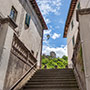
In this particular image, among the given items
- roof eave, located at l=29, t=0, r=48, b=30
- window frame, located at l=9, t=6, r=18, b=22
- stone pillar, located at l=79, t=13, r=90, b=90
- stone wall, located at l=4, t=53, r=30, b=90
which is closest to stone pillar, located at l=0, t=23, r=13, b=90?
stone wall, located at l=4, t=53, r=30, b=90

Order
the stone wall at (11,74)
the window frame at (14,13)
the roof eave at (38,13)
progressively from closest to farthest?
the stone wall at (11,74)
the window frame at (14,13)
the roof eave at (38,13)

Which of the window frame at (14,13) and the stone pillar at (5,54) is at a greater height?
the window frame at (14,13)

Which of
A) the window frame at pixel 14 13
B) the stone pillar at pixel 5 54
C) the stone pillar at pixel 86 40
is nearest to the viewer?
the stone pillar at pixel 86 40

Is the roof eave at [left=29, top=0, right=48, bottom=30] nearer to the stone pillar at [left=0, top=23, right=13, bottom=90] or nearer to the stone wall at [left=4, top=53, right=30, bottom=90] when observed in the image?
the stone pillar at [left=0, top=23, right=13, bottom=90]

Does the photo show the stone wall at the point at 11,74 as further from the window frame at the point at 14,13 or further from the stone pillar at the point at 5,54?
the window frame at the point at 14,13

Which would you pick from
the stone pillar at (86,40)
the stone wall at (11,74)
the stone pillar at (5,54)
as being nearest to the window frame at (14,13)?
the stone pillar at (5,54)

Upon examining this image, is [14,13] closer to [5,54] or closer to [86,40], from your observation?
[5,54]

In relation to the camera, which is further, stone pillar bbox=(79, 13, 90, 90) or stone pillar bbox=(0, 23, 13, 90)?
stone pillar bbox=(0, 23, 13, 90)

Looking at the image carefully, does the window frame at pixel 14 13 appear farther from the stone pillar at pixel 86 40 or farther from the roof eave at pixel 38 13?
the stone pillar at pixel 86 40

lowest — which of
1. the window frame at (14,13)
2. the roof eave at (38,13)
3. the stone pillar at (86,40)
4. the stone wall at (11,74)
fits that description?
the stone wall at (11,74)

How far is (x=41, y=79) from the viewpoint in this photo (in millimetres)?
6941

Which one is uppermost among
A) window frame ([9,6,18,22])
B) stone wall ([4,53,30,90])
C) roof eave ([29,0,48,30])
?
roof eave ([29,0,48,30])

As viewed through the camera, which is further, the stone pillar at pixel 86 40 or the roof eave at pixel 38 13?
the roof eave at pixel 38 13

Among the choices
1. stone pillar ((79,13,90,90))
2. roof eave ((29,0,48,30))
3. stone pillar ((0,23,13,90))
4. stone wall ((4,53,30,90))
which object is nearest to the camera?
stone pillar ((79,13,90,90))
